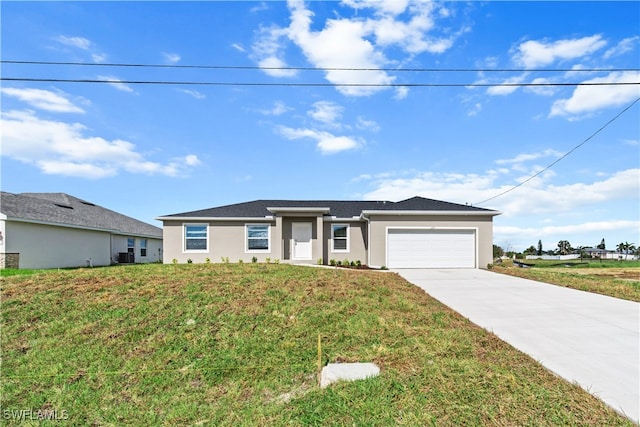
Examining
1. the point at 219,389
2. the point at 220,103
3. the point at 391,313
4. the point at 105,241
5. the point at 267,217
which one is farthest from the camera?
the point at 105,241

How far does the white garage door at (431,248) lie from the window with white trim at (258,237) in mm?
6299

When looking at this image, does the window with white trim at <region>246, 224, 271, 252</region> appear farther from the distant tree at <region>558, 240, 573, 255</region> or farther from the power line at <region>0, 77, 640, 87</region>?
the distant tree at <region>558, 240, 573, 255</region>

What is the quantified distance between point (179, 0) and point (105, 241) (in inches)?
704

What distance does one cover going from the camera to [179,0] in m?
8.22

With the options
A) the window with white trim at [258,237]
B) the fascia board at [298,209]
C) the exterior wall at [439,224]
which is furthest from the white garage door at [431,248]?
the window with white trim at [258,237]

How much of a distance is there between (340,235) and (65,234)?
1506 centimetres

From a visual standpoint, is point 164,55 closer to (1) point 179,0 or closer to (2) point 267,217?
(1) point 179,0

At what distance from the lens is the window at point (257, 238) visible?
672 inches

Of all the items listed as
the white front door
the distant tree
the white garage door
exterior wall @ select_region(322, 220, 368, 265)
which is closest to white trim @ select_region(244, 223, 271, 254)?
the white front door

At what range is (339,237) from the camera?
1730 cm

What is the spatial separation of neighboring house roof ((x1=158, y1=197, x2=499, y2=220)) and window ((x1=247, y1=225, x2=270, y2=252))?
661mm

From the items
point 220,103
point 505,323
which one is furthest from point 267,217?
point 505,323

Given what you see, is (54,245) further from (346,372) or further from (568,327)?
(568,327)

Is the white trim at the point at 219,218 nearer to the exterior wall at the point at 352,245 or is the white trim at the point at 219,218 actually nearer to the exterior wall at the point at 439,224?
the exterior wall at the point at 352,245
